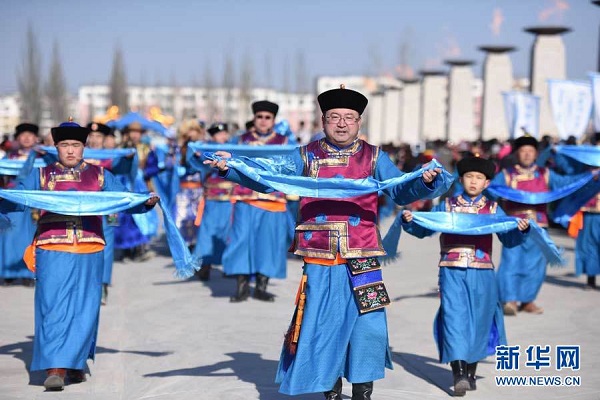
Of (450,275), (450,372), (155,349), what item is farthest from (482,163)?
(155,349)

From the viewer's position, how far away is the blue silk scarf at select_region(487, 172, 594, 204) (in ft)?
35.6

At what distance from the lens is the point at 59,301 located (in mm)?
7766

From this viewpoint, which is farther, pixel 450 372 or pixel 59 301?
pixel 450 372

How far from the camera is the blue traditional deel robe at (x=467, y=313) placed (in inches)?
308

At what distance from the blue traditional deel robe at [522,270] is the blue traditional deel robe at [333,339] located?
4.48 m

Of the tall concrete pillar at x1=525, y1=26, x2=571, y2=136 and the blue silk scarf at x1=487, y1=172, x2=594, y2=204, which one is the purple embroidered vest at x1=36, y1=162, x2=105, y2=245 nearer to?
the blue silk scarf at x1=487, y1=172, x2=594, y2=204

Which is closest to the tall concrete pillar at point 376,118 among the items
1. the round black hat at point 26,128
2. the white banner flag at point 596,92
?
the white banner flag at point 596,92

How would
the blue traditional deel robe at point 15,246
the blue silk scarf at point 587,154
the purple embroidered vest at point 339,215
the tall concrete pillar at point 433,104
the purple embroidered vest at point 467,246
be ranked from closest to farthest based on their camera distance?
the purple embroidered vest at point 339,215, the purple embroidered vest at point 467,246, the blue silk scarf at point 587,154, the blue traditional deel robe at point 15,246, the tall concrete pillar at point 433,104

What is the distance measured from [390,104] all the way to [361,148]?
5132 cm

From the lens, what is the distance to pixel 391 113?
58094 millimetres

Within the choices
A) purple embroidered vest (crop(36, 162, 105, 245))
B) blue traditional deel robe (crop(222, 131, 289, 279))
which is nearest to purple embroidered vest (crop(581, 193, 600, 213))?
blue traditional deel robe (crop(222, 131, 289, 279))

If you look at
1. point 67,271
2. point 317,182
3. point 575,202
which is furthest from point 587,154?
point 67,271

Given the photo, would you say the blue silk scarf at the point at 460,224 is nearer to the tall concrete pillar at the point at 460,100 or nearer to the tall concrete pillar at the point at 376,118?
the tall concrete pillar at the point at 460,100

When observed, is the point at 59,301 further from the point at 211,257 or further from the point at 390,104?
the point at 390,104
